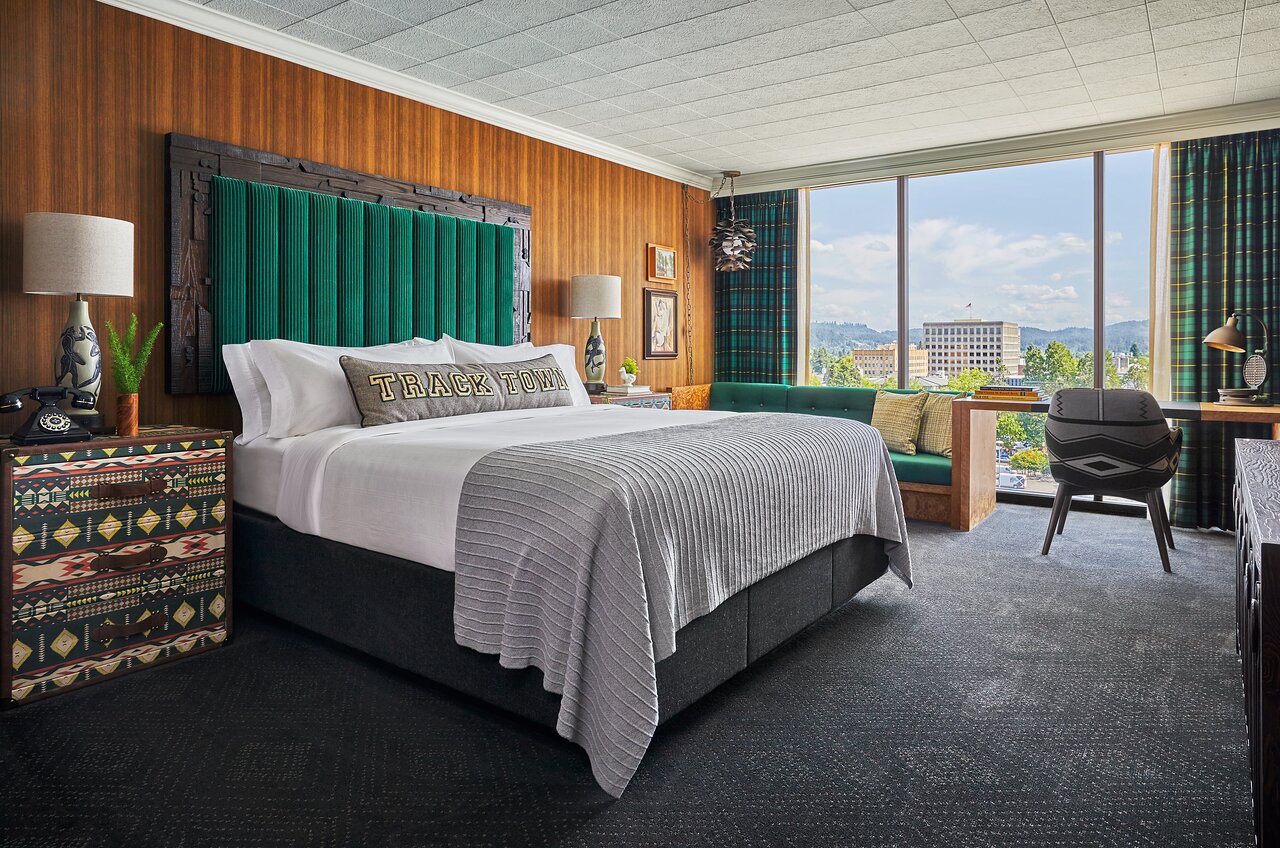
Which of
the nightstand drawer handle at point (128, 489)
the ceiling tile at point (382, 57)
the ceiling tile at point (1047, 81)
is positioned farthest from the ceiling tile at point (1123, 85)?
the nightstand drawer handle at point (128, 489)

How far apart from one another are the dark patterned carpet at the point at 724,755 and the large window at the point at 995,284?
9.20ft

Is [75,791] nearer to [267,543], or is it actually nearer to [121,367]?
[267,543]

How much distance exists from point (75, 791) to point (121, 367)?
1445 mm

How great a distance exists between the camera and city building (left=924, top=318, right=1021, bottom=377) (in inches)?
225

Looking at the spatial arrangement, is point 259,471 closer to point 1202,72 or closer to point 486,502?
point 486,502

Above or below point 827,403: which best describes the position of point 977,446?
below

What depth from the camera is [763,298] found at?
21.7ft

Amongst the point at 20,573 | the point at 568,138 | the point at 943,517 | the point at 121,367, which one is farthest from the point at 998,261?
the point at 20,573

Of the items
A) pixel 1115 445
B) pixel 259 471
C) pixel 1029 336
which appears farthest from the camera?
pixel 1029 336

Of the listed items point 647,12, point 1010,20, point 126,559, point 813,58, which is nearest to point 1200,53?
point 1010,20

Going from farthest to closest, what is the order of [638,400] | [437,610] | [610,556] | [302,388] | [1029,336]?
[1029,336], [638,400], [302,388], [437,610], [610,556]

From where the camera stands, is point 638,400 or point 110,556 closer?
point 110,556

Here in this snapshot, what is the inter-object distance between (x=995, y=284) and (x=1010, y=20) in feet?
8.40

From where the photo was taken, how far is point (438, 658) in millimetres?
2350
